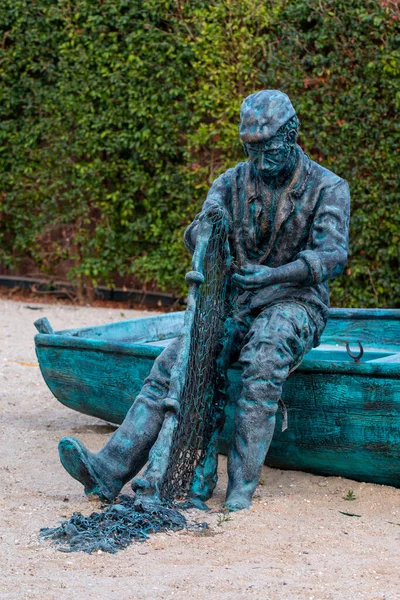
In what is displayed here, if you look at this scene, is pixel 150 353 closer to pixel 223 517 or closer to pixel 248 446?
pixel 248 446

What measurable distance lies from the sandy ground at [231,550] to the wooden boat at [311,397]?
13 centimetres

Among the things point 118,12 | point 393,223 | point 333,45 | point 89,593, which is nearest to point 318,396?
point 89,593

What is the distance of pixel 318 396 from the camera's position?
4949 mm

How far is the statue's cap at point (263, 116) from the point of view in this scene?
4.64 m

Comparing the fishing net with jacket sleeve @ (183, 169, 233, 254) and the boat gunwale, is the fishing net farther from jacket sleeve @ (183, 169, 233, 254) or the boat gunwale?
jacket sleeve @ (183, 169, 233, 254)

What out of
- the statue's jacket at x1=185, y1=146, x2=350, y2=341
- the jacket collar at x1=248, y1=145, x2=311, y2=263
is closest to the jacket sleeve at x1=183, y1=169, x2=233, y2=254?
the statue's jacket at x1=185, y1=146, x2=350, y2=341

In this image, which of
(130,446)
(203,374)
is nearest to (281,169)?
(203,374)

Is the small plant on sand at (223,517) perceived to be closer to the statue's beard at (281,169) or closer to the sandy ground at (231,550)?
the sandy ground at (231,550)

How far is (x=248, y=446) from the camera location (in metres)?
4.56

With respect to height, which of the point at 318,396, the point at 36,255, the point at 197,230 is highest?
the point at 197,230

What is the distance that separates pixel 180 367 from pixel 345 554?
3.31 feet

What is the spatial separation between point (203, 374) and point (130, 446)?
433 mm

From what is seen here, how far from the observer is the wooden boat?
189 inches

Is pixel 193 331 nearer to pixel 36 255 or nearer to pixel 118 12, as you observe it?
pixel 118 12
